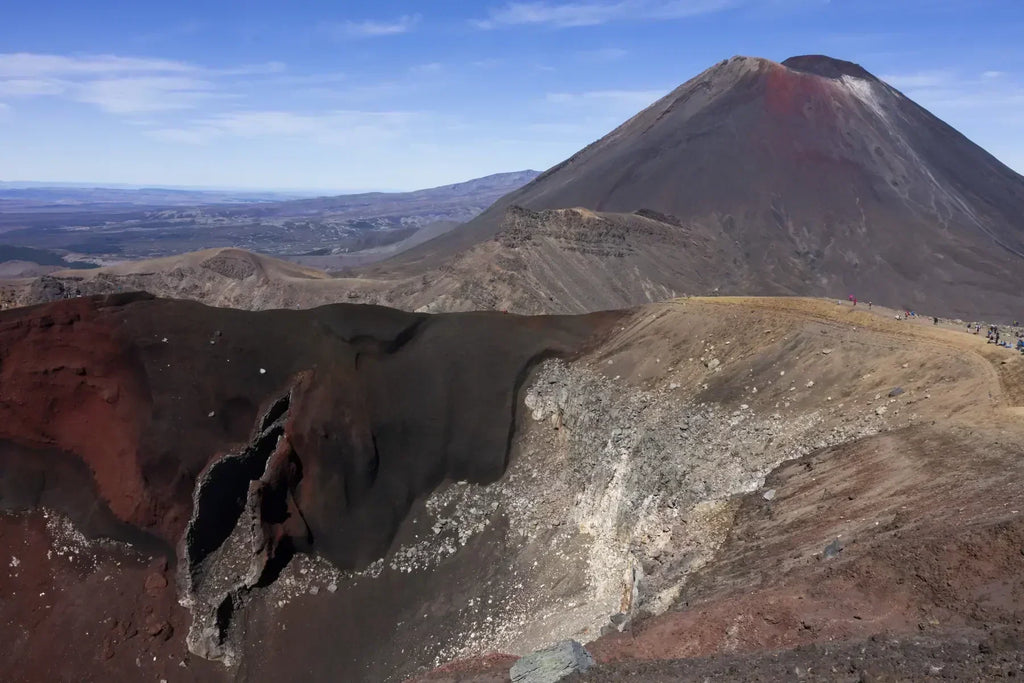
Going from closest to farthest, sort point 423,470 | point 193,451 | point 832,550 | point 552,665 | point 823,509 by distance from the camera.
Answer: point 552,665, point 832,550, point 823,509, point 193,451, point 423,470

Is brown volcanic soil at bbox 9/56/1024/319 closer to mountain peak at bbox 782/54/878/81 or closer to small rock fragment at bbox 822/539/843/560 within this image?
mountain peak at bbox 782/54/878/81

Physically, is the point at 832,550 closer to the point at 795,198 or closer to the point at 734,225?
the point at 734,225

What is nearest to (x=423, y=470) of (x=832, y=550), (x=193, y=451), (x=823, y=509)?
(x=193, y=451)

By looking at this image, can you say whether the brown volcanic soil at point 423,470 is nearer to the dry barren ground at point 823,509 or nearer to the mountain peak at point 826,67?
the dry barren ground at point 823,509

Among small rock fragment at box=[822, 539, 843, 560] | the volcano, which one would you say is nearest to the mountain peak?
the volcano

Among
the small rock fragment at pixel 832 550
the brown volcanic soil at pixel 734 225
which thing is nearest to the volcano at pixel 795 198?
the brown volcanic soil at pixel 734 225

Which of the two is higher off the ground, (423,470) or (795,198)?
(795,198)
